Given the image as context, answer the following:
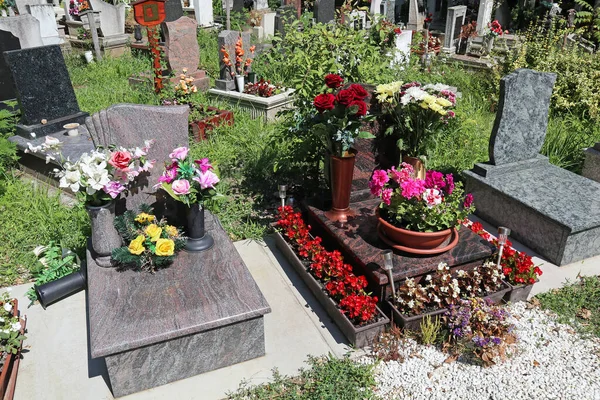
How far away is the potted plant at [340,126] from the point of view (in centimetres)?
409

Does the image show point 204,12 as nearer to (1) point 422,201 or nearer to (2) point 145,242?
(2) point 145,242

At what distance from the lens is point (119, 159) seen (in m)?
3.71

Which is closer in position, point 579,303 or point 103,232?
point 103,232

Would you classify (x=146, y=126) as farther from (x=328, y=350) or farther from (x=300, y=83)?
(x=328, y=350)

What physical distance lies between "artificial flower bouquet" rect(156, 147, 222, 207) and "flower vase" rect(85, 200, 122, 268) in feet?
1.48

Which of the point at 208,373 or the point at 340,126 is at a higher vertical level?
the point at 340,126

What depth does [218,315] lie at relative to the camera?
338 cm

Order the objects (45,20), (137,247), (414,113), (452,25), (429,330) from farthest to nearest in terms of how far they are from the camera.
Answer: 1. (452,25)
2. (45,20)
3. (414,113)
4. (137,247)
5. (429,330)

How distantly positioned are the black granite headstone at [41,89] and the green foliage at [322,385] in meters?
4.69

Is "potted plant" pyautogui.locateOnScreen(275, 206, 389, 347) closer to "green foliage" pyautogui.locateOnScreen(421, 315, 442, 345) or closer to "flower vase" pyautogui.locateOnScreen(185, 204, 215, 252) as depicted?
"green foliage" pyautogui.locateOnScreen(421, 315, 442, 345)

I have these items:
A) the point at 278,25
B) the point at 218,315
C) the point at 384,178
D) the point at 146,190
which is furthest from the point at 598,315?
the point at 278,25

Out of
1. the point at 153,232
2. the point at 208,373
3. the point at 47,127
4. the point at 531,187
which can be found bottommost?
the point at 208,373

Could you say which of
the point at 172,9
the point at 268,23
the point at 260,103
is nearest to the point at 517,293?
the point at 260,103

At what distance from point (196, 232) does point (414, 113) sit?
2.16 meters
